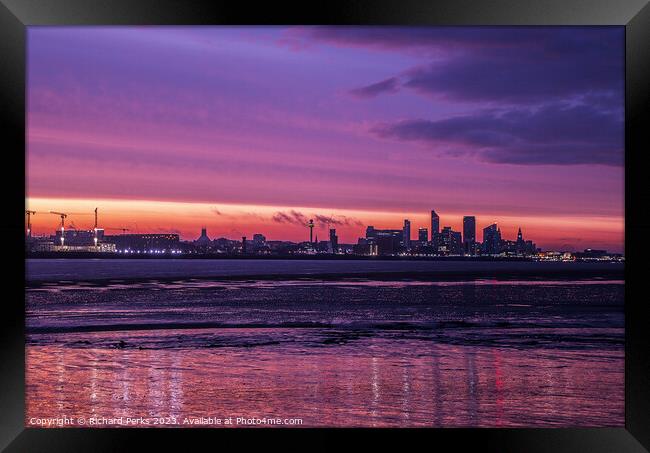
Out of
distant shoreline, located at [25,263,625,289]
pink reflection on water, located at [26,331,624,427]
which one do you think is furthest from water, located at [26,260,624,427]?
distant shoreline, located at [25,263,625,289]

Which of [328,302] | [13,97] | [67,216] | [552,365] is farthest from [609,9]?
[67,216]

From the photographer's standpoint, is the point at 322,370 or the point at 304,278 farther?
the point at 304,278

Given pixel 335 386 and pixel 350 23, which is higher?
pixel 350 23

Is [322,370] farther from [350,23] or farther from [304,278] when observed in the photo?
[304,278]

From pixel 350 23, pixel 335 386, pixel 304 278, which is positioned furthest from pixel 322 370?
pixel 304 278

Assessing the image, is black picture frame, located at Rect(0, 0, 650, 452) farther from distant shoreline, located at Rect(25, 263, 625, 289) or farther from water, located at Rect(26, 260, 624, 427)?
distant shoreline, located at Rect(25, 263, 625, 289)

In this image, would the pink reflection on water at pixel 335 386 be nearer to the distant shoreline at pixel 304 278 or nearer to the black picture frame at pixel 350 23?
the black picture frame at pixel 350 23
